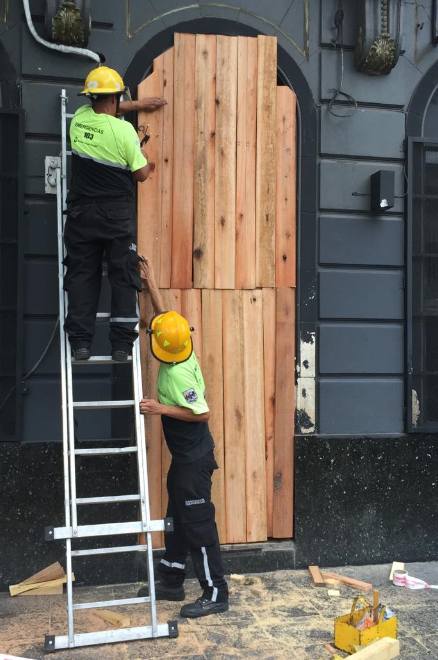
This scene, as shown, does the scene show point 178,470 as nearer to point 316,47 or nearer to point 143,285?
point 143,285

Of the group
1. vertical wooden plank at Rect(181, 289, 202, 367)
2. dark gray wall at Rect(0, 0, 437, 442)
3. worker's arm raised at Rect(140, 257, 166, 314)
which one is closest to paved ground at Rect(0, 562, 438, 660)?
dark gray wall at Rect(0, 0, 437, 442)

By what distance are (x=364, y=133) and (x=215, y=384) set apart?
240 cm

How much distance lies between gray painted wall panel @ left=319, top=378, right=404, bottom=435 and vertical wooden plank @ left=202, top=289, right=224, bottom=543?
848 mm

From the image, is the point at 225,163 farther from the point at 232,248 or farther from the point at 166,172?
the point at 232,248

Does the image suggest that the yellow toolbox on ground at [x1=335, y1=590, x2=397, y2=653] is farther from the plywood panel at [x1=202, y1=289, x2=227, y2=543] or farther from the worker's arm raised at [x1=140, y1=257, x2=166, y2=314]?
the worker's arm raised at [x1=140, y1=257, x2=166, y2=314]

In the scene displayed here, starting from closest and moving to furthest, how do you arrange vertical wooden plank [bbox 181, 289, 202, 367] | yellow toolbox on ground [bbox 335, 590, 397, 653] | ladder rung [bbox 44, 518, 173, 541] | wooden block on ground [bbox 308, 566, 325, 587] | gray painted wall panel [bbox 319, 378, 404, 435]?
yellow toolbox on ground [bbox 335, 590, 397, 653], ladder rung [bbox 44, 518, 173, 541], wooden block on ground [bbox 308, 566, 325, 587], vertical wooden plank [bbox 181, 289, 202, 367], gray painted wall panel [bbox 319, 378, 404, 435]

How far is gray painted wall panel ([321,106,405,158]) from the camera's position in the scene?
5.73 m

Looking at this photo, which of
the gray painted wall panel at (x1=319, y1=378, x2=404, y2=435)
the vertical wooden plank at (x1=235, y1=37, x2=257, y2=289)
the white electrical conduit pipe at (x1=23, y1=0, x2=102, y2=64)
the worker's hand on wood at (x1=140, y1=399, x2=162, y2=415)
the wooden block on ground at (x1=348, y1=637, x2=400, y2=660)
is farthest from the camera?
the gray painted wall panel at (x1=319, y1=378, x2=404, y2=435)

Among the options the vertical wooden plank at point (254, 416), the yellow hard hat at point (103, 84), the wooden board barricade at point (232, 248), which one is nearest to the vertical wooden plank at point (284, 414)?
the wooden board barricade at point (232, 248)

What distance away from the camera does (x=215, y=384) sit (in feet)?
18.0

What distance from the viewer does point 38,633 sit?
438 centimetres

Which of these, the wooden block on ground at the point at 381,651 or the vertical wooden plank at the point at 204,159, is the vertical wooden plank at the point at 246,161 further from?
the wooden block on ground at the point at 381,651

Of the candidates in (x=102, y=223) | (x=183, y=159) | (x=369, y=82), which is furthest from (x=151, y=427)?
(x=369, y=82)

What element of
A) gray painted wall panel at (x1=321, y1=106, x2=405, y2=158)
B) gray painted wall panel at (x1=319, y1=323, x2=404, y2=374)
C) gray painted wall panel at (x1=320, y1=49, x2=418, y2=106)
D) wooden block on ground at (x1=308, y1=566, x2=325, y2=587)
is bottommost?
wooden block on ground at (x1=308, y1=566, x2=325, y2=587)
